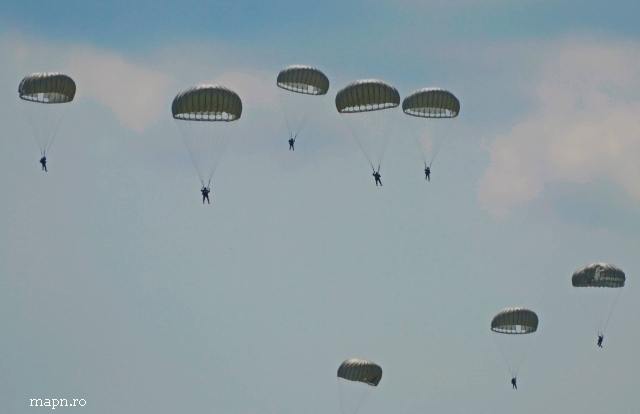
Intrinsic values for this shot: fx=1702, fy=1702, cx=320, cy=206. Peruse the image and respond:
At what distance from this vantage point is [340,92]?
306ft

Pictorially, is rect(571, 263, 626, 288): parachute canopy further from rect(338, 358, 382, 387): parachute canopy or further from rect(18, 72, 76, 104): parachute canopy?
rect(18, 72, 76, 104): parachute canopy

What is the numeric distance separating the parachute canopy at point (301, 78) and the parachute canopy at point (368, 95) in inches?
98.9

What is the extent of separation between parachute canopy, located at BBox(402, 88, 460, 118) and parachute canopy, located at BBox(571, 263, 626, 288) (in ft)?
43.1

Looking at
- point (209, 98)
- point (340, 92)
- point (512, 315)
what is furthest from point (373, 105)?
point (512, 315)

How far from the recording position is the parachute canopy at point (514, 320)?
101 meters

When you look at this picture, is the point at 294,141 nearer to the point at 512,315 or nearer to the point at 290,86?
the point at 290,86

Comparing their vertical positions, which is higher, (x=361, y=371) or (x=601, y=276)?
(x=601, y=276)

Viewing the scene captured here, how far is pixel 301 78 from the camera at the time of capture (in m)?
94.1

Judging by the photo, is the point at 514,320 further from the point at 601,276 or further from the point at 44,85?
the point at 44,85

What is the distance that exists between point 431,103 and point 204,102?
14606 millimetres

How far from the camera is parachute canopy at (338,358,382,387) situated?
101 m

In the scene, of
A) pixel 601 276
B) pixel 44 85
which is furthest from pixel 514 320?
pixel 44 85

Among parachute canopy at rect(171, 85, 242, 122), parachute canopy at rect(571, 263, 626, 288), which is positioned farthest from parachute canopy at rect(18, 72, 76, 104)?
parachute canopy at rect(571, 263, 626, 288)

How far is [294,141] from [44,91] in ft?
47.7
